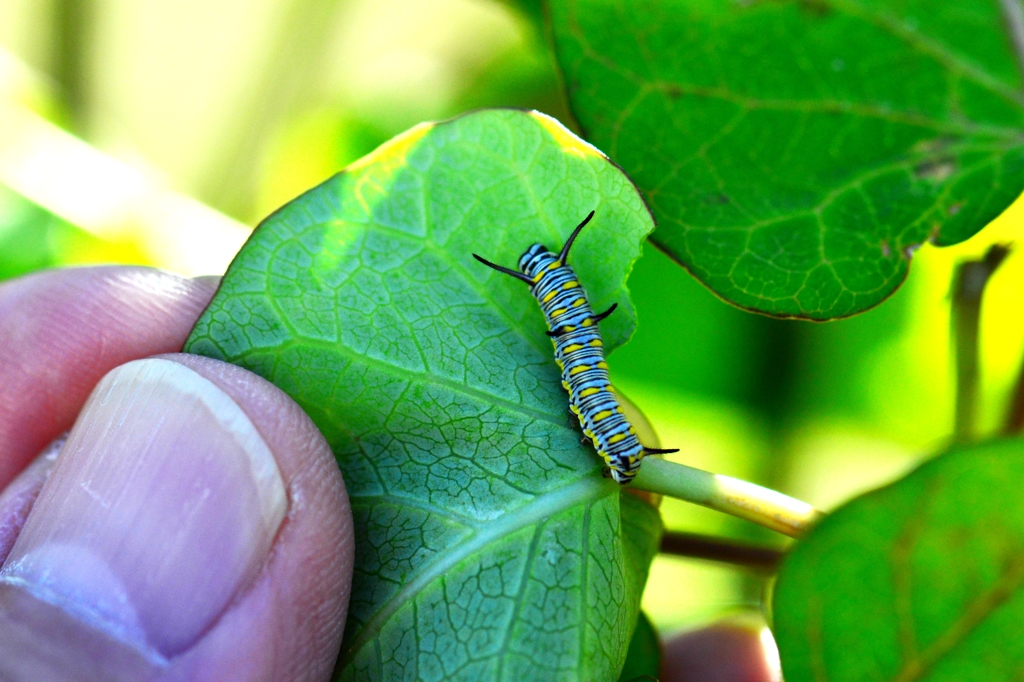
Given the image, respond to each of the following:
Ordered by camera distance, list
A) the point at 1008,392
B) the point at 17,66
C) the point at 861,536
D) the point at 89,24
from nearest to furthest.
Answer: the point at 861,536
the point at 1008,392
the point at 17,66
the point at 89,24

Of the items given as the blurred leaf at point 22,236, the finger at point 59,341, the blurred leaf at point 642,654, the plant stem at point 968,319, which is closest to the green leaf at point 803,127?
the plant stem at point 968,319

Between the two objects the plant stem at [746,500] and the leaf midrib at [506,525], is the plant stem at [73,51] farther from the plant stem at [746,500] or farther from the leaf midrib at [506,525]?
the plant stem at [746,500]

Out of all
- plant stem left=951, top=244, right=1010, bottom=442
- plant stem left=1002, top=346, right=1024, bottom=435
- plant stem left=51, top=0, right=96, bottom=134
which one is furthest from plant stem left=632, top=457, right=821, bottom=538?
plant stem left=51, top=0, right=96, bottom=134

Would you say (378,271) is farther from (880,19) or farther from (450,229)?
(880,19)

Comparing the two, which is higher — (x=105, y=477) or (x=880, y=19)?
(x=880, y=19)

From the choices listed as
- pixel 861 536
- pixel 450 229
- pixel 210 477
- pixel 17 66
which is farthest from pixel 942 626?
pixel 17 66

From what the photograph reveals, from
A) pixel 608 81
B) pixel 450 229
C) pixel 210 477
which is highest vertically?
pixel 608 81

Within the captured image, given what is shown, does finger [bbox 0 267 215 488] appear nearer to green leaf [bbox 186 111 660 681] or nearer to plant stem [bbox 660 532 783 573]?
green leaf [bbox 186 111 660 681]

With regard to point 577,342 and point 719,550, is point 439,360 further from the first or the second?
point 719,550
